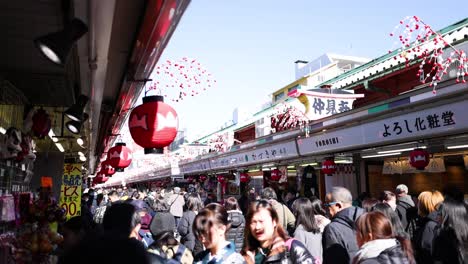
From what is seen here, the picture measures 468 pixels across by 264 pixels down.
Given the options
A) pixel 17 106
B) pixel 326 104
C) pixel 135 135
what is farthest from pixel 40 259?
pixel 326 104

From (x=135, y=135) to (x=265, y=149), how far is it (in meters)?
9.69

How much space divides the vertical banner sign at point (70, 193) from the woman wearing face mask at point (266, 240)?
34.3 ft

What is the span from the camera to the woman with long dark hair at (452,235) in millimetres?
4410

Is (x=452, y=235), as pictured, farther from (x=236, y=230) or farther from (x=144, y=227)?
(x=144, y=227)

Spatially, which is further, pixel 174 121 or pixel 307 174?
pixel 307 174

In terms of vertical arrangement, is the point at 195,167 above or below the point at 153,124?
above

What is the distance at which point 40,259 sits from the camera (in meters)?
4.39

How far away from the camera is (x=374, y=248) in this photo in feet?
11.5

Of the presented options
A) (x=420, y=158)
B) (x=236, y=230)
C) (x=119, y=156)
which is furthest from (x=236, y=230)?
(x=119, y=156)

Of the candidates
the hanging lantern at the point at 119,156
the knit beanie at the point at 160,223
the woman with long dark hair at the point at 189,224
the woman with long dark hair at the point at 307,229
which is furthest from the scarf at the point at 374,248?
the hanging lantern at the point at 119,156

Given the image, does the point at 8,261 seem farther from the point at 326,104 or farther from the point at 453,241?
the point at 326,104

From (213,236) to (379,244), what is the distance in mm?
1498

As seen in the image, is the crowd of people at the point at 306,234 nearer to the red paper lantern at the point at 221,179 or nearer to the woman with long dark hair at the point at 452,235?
the woman with long dark hair at the point at 452,235

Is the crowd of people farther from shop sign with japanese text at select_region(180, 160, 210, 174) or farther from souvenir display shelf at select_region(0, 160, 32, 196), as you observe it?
shop sign with japanese text at select_region(180, 160, 210, 174)
